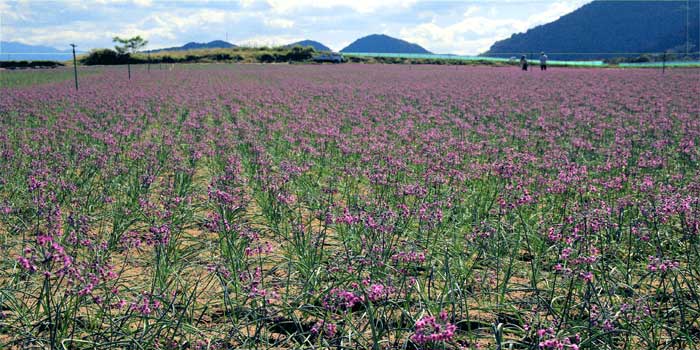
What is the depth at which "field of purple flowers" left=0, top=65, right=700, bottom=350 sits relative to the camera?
333 cm

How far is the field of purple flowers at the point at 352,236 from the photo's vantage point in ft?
10.9

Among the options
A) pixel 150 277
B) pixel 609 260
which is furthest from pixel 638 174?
pixel 150 277

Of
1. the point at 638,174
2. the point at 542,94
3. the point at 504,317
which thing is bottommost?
the point at 504,317

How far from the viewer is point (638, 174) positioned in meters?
7.29

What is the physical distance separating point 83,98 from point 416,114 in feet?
38.0

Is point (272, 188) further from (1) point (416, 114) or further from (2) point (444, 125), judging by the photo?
(1) point (416, 114)

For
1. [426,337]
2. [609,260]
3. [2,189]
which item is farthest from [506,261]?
[2,189]

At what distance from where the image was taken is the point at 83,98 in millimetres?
18203

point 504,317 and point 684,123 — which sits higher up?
point 684,123

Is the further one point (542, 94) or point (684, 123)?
point (542, 94)

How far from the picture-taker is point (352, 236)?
194 inches

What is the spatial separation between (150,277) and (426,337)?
3.25m

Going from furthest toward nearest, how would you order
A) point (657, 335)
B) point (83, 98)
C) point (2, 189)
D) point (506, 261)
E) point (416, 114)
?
point (83, 98) → point (416, 114) → point (2, 189) → point (506, 261) → point (657, 335)

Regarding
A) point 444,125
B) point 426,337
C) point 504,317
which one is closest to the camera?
point 426,337
